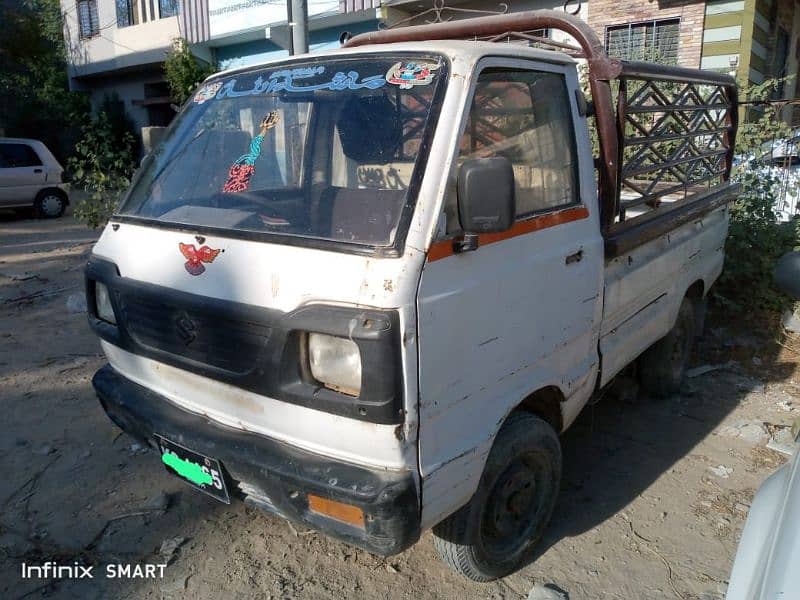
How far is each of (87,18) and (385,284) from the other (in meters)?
25.0

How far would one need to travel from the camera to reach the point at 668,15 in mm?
10578

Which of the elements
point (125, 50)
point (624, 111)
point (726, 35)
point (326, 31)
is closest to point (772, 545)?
point (624, 111)

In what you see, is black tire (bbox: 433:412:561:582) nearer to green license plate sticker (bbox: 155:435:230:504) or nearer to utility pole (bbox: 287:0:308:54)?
green license plate sticker (bbox: 155:435:230:504)

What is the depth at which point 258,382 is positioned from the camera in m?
2.22

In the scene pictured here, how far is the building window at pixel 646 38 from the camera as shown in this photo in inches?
420

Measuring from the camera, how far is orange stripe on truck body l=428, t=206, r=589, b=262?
2125mm

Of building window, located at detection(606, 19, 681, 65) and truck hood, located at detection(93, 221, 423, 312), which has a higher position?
building window, located at detection(606, 19, 681, 65)

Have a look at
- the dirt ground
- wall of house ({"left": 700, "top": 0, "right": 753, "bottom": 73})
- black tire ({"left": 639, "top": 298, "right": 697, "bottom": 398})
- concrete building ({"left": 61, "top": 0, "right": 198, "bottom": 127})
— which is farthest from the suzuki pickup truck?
concrete building ({"left": 61, "top": 0, "right": 198, "bottom": 127})

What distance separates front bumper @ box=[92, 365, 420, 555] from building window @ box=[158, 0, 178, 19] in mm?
19203

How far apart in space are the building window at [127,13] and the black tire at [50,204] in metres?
9.29

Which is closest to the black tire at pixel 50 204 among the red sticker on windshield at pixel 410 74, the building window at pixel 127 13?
the building window at pixel 127 13

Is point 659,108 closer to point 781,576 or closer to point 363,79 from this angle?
point 363,79

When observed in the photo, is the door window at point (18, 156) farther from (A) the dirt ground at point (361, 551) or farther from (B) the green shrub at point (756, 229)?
(B) the green shrub at point (756, 229)

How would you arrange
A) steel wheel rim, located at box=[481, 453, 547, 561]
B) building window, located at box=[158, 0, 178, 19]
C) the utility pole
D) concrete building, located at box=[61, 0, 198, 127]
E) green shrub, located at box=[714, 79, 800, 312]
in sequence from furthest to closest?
concrete building, located at box=[61, 0, 198, 127] → building window, located at box=[158, 0, 178, 19] → the utility pole → green shrub, located at box=[714, 79, 800, 312] → steel wheel rim, located at box=[481, 453, 547, 561]
